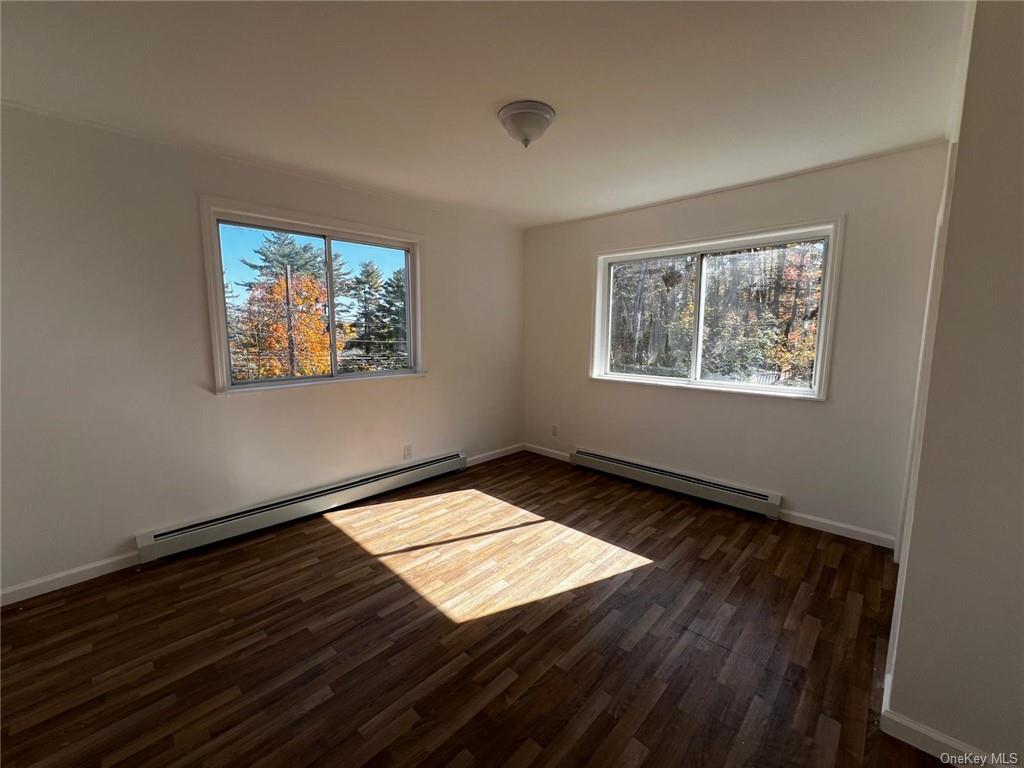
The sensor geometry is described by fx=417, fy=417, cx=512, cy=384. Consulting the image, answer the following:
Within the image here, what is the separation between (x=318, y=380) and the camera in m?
3.23

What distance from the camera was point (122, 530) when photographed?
245cm

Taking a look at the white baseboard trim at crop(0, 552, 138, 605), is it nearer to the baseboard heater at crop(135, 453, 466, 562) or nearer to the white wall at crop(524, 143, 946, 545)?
the baseboard heater at crop(135, 453, 466, 562)

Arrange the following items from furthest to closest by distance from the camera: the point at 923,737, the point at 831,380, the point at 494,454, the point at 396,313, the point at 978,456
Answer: the point at 494,454 < the point at 396,313 < the point at 831,380 < the point at 923,737 < the point at 978,456

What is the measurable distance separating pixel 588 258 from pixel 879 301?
2.28 meters

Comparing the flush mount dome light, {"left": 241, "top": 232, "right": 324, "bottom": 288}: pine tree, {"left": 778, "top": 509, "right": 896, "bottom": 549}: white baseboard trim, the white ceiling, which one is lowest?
{"left": 778, "top": 509, "right": 896, "bottom": 549}: white baseboard trim

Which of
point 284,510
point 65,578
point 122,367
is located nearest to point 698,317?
point 284,510

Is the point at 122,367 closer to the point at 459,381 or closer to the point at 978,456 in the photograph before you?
the point at 459,381

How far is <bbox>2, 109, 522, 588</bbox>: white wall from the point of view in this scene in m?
2.11

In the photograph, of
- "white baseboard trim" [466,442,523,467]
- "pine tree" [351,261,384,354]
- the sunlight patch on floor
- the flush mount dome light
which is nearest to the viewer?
the flush mount dome light

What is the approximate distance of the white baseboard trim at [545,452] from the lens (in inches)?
179

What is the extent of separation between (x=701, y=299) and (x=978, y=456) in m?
2.47

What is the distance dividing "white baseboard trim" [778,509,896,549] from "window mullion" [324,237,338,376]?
11.8 ft

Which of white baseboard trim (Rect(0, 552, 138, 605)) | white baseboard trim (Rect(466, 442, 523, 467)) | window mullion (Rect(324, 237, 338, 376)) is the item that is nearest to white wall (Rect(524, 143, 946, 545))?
white baseboard trim (Rect(466, 442, 523, 467))

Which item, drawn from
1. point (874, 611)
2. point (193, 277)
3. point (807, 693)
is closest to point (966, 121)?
point (807, 693)
